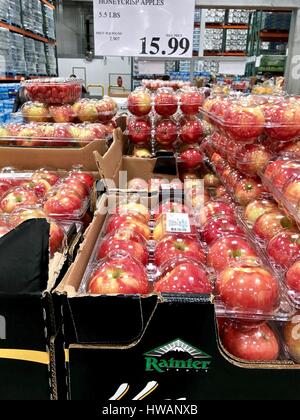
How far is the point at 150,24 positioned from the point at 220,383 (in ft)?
8.09

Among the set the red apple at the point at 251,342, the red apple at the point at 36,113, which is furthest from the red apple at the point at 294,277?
the red apple at the point at 36,113

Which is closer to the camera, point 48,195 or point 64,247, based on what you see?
point 64,247

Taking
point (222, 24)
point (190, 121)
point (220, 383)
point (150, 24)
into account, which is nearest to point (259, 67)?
point (222, 24)

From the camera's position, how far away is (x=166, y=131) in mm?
2223

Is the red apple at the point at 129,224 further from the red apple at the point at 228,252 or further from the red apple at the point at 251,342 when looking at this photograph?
the red apple at the point at 251,342

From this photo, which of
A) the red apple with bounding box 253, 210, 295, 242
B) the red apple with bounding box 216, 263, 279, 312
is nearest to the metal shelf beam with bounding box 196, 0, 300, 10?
the red apple with bounding box 253, 210, 295, 242

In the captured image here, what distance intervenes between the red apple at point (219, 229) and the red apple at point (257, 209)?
0.11 meters

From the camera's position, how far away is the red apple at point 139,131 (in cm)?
226

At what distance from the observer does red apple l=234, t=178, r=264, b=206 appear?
1552 mm

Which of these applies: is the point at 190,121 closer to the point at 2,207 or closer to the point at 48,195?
the point at 48,195

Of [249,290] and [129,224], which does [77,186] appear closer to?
[129,224]

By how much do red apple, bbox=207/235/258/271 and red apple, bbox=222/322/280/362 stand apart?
0.18 metres

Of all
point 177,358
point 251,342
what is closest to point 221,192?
point 251,342

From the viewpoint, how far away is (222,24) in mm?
9523
